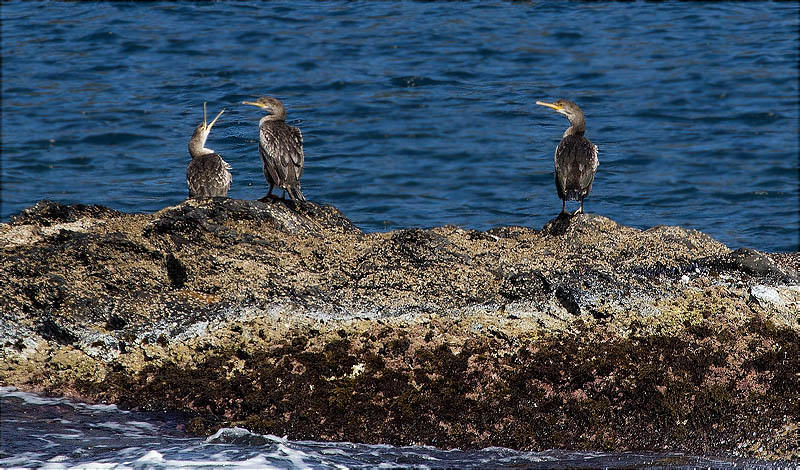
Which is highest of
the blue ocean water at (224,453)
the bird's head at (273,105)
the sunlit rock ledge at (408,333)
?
the bird's head at (273,105)

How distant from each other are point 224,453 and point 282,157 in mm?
4312

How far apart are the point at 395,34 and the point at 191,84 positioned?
200 inches

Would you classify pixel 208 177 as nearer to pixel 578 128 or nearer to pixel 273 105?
pixel 273 105

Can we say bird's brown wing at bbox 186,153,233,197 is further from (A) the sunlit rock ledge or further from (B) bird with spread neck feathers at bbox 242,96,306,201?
(A) the sunlit rock ledge

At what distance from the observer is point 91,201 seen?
1145 cm

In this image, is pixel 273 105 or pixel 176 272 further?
pixel 273 105

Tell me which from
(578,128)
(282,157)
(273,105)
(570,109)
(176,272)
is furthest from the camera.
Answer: (273,105)

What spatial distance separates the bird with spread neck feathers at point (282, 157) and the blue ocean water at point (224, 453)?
378 centimetres

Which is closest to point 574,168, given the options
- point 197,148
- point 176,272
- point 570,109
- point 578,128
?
point 578,128

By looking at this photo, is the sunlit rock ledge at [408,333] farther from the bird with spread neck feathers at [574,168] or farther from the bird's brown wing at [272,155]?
the bird's brown wing at [272,155]

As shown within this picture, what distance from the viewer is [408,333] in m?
5.51

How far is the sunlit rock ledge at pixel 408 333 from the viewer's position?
5.07 meters

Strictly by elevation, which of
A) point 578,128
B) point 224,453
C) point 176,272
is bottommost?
point 224,453

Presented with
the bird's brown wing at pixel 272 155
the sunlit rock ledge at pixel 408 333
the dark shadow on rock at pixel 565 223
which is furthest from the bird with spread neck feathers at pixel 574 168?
the bird's brown wing at pixel 272 155
